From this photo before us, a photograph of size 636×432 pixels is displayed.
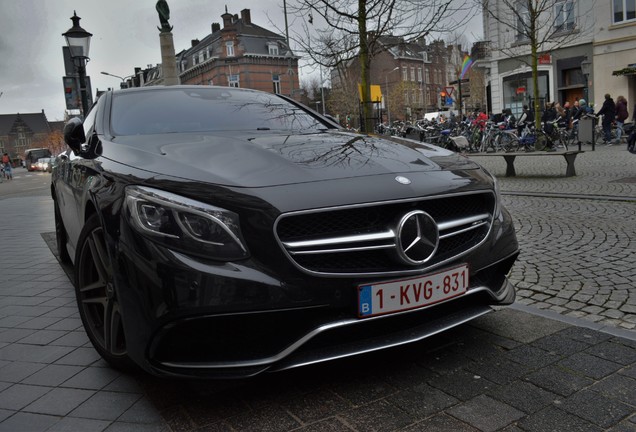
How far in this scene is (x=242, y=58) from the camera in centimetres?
6981

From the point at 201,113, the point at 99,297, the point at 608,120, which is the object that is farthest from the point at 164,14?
the point at 608,120

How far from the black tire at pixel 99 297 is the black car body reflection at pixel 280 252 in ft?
0.05

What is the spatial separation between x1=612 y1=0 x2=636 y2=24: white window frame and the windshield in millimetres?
26744

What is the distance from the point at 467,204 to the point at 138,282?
1563mm

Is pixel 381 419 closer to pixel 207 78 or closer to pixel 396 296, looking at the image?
pixel 396 296

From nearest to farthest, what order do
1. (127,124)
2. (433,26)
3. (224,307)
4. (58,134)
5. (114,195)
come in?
(224,307) → (114,195) → (127,124) → (433,26) → (58,134)

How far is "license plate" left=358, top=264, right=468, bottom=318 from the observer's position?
2.20 m

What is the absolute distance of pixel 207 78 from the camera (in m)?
73.9

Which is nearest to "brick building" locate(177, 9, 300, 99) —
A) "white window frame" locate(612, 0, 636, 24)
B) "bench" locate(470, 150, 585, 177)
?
"white window frame" locate(612, 0, 636, 24)

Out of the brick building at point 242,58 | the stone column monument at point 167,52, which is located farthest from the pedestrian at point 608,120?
the brick building at point 242,58

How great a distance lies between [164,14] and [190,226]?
498 inches

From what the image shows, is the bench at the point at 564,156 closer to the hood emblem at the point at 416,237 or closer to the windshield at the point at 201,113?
the windshield at the point at 201,113

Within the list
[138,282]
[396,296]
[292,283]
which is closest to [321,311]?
[292,283]

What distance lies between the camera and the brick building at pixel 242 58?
230 ft
